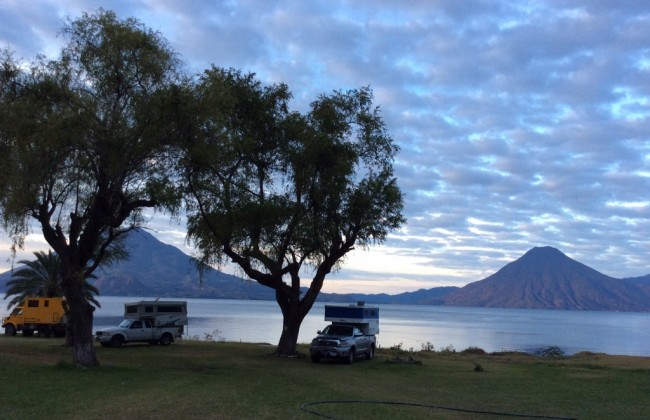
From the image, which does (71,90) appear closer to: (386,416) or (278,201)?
(278,201)

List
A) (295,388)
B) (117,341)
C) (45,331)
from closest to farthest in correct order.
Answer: (295,388)
(117,341)
(45,331)

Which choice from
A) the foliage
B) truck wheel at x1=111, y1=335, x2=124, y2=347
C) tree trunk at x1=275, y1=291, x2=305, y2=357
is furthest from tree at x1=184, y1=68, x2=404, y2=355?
the foliage

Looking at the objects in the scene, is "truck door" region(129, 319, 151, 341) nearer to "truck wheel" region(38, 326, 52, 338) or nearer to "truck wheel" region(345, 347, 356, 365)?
"truck wheel" region(38, 326, 52, 338)

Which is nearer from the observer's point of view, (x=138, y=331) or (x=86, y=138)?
(x=86, y=138)

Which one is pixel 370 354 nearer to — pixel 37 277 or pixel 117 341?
pixel 117 341

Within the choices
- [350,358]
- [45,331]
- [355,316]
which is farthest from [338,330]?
[45,331]

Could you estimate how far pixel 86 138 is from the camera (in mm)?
21219

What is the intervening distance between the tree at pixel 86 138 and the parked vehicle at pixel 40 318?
2255 cm

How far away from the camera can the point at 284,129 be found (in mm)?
30594

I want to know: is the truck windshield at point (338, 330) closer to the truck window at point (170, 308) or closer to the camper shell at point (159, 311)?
the camper shell at point (159, 311)

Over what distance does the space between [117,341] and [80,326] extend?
44.2 feet

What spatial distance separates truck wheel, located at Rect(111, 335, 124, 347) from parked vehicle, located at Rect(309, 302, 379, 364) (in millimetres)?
11487

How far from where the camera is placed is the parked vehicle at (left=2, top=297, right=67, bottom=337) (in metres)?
44.1

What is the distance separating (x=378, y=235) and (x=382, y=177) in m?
2.81
